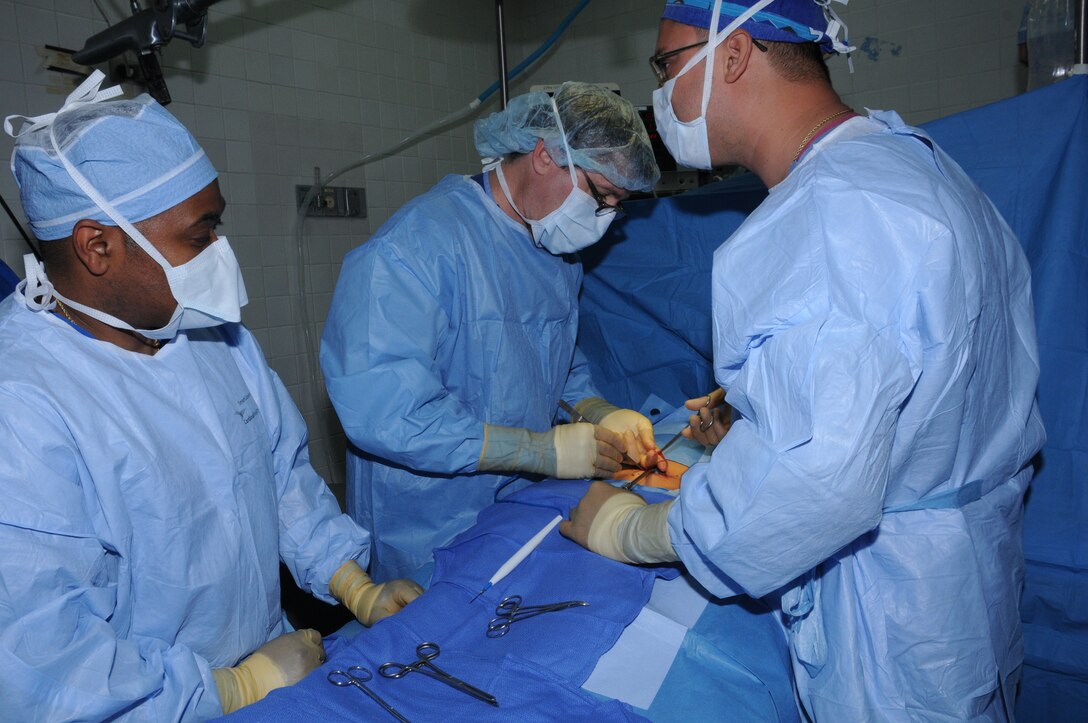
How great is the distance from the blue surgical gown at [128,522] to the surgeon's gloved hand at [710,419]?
42.1 inches

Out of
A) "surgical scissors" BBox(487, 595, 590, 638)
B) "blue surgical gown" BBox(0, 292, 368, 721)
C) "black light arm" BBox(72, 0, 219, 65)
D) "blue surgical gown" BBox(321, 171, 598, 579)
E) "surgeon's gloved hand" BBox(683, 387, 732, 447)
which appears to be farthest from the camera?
"black light arm" BBox(72, 0, 219, 65)

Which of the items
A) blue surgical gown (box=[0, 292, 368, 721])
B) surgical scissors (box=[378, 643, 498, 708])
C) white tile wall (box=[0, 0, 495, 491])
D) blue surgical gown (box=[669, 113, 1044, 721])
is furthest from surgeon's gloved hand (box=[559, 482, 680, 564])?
white tile wall (box=[0, 0, 495, 491])

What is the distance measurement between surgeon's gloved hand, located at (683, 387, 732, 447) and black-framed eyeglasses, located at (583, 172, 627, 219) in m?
0.59

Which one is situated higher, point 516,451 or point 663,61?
point 663,61

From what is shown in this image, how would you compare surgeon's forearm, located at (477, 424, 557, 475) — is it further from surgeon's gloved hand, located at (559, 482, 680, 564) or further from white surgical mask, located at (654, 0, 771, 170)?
white surgical mask, located at (654, 0, 771, 170)

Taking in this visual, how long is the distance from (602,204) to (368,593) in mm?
1189

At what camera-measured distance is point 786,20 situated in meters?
1.25

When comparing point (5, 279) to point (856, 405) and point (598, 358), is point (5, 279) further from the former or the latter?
point (856, 405)

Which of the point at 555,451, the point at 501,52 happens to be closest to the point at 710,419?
A: the point at 555,451

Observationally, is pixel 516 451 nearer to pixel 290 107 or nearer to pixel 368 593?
pixel 368 593

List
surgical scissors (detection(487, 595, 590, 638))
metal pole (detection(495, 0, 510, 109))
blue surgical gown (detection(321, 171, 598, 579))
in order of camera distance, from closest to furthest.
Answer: surgical scissors (detection(487, 595, 590, 638)), blue surgical gown (detection(321, 171, 598, 579)), metal pole (detection(495, 0, 510, 109))

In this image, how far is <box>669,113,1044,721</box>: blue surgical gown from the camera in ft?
3.24

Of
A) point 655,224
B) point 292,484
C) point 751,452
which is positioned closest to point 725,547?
point 751,452

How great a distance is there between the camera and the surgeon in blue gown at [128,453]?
0.98 m
